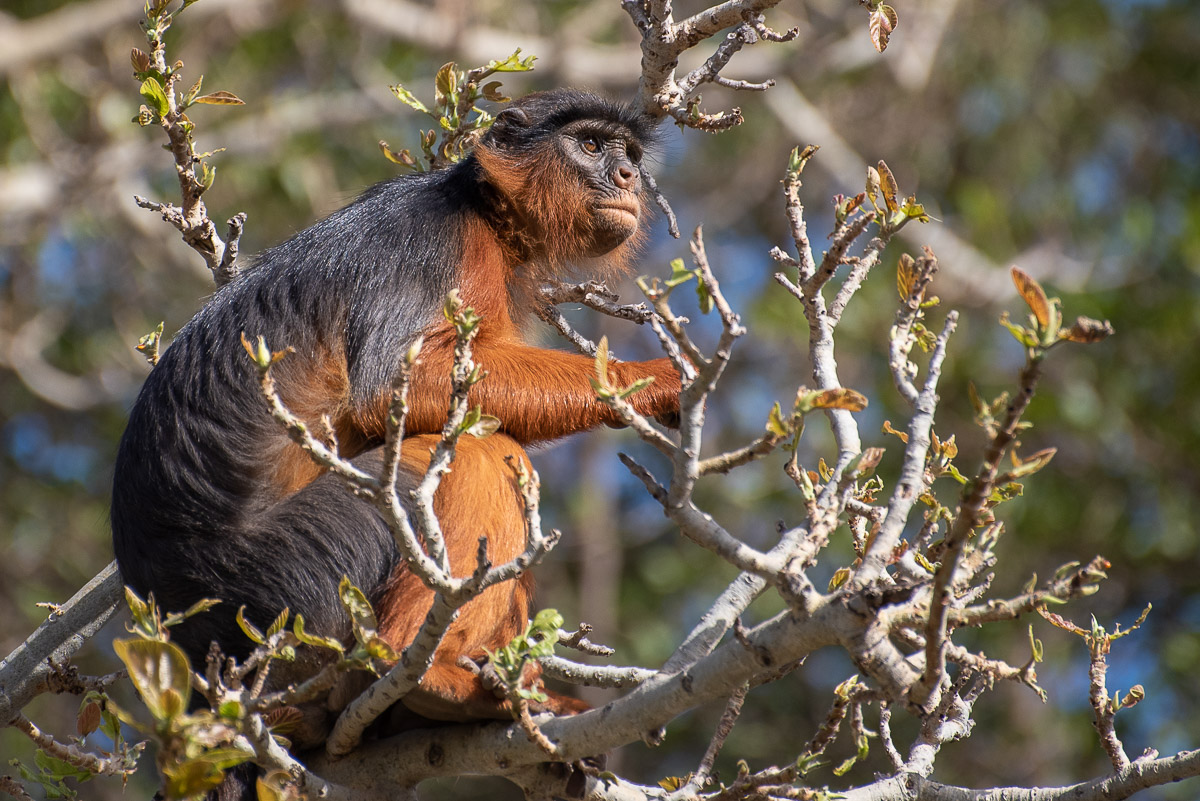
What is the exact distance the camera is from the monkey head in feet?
18.9

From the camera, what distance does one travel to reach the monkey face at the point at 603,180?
5863mm

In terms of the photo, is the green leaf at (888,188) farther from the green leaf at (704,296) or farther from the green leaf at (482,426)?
the green leaf at (482,426)

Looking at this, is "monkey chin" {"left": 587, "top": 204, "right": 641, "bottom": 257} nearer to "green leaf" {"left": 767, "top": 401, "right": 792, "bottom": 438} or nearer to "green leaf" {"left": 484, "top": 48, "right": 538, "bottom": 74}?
"green leaf" {"left": 484, "top": 48, "right": 538, "bottom": 74}

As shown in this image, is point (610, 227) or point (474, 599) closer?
point (474, 599)

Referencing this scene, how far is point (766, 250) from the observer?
12.9m

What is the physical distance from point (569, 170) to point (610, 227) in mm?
344

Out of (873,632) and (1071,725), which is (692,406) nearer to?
(873,632)

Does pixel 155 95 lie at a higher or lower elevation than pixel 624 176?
higher

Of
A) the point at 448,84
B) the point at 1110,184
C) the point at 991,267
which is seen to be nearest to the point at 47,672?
Result: the point at 448,84

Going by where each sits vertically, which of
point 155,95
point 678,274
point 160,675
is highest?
point 155,95

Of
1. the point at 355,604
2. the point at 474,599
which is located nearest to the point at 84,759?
the point at 355,604

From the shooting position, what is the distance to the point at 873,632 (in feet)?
9.20

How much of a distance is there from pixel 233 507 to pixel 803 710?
10697 millimetres

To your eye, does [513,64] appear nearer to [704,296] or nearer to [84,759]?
[704,296]
